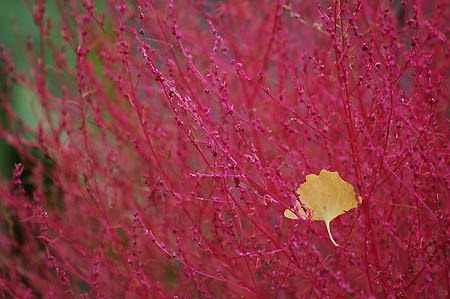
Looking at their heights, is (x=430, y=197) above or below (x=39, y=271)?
above

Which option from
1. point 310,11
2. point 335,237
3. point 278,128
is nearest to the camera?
point 335,237

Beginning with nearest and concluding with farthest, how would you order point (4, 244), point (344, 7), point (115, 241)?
point (344, 7) < point (115, 241) < point (4, 244)

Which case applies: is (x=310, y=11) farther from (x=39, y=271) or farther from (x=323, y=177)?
(x=39, y=271)

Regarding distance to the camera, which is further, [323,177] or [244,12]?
[244,12]

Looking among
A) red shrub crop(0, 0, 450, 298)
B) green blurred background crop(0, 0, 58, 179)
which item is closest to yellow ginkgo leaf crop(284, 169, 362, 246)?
red shrub crop(0, 0, 450, 298)

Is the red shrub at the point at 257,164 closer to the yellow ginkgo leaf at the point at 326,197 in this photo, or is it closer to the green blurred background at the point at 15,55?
the yellow ginkgo leaf at the point at 326,197

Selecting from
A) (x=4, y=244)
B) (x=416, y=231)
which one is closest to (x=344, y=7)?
(x=416, y=231)

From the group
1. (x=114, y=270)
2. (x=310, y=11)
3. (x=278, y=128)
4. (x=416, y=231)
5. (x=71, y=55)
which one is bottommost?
(x=114, y=270)

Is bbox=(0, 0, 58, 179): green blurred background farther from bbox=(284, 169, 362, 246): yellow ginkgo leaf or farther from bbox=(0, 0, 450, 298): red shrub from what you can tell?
bbox=(284, 169, 362, 246): yellow ginkgo leaf
